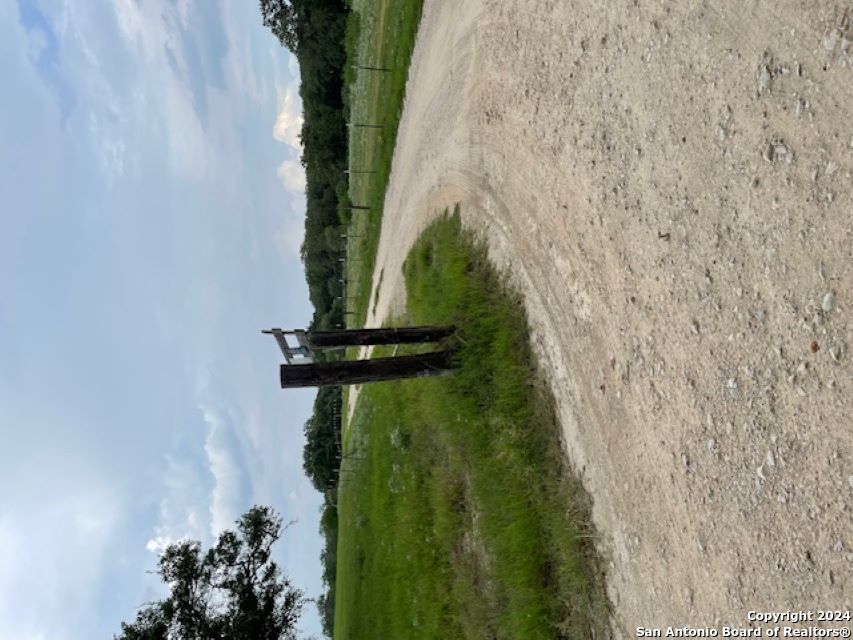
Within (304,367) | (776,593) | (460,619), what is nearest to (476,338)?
(304,367)

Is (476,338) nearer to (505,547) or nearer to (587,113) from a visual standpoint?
(505,547)

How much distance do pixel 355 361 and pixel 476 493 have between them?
2806 millimetres

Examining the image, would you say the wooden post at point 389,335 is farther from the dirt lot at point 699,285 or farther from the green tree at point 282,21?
the green tree at point 282,21

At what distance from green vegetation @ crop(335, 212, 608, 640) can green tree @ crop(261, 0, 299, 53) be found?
30.2 m

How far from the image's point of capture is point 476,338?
10.7 meters

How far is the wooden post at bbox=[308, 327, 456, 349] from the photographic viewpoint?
11102mm

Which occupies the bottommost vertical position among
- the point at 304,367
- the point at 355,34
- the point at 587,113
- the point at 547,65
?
the point at 304,367

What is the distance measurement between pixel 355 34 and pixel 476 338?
21.8 metres

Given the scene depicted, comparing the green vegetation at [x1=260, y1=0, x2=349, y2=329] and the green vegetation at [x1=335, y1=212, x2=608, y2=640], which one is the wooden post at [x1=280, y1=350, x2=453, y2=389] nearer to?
the green vegetation at [x1=335, y1=212, x2=608, y2=640]

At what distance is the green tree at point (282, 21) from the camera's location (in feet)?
131

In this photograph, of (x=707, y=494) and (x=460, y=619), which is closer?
(x=707, y=494)

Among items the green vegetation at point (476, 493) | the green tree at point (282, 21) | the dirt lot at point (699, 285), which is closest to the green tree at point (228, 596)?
the green vegetation at point (476, 493)

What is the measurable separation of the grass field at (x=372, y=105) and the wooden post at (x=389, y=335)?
33.5ft

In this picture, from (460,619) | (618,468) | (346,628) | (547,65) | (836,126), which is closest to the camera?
(836,126)
